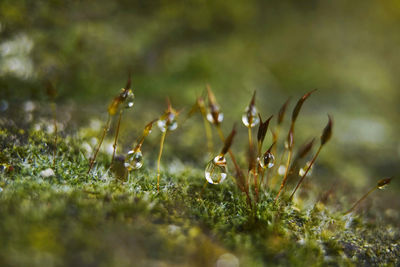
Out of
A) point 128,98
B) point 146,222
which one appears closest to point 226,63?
point 128,98

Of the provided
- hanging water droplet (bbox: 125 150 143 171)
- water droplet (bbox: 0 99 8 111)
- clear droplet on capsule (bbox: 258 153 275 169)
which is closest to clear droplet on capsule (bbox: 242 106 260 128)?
clear droplet on capsule (bbox: 258 153 275 169)

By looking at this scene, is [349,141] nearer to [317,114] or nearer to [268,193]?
[317,114]

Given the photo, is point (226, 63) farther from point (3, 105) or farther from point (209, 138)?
point (3, 105)

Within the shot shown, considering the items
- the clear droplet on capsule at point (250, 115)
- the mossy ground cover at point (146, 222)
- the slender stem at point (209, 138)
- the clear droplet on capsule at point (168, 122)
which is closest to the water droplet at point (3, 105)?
the mossy ground cover at point (146, 222)

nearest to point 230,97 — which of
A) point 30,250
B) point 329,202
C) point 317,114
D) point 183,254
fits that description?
point 317,114

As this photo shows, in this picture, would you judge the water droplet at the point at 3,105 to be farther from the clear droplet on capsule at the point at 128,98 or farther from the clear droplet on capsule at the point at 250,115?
the clear droplet on capsule at the point at 250,115

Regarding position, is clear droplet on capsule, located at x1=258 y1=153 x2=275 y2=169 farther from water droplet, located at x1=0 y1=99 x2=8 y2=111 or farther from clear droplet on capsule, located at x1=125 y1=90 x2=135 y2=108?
water droplet, located at x1=0 y1=99 x2=8 y2=111
